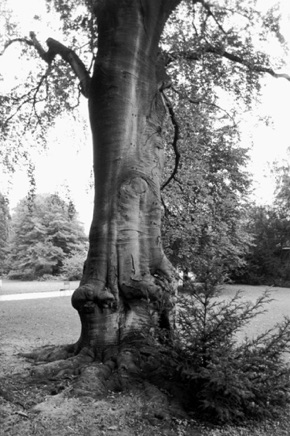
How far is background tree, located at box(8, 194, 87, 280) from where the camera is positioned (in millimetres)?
52812

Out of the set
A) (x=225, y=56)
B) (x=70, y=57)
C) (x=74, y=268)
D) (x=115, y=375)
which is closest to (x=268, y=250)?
(x=74, y=268)

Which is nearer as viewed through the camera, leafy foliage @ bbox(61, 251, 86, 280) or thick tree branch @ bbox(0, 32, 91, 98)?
thick tree branch @ bbox(0, 32, 91, 98)

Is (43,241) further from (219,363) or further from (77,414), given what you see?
(219,363)

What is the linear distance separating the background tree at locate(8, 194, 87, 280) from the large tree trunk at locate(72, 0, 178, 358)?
4536cm

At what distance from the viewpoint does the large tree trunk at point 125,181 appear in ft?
18.8

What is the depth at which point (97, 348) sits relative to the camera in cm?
569

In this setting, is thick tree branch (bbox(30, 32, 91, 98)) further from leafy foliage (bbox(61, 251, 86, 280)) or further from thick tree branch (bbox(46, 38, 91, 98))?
leafy foliage (bbox(61, 251, 86, 280))

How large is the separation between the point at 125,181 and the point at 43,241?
165 feet

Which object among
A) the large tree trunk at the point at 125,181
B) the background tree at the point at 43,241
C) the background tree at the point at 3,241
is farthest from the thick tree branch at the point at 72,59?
the background tree at the point at 43,241

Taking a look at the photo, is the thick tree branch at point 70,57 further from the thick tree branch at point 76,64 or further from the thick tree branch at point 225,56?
the thick tree branch at point 225,56

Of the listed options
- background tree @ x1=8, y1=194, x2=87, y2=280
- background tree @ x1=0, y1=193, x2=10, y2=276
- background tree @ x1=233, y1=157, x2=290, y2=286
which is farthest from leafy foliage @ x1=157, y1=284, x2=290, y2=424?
background tree @ x1=8, y1=194, x2=87, y2=280

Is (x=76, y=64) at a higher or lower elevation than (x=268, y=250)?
higher

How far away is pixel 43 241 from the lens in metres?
54.6

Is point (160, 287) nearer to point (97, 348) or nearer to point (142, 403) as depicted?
point (97, 348)
